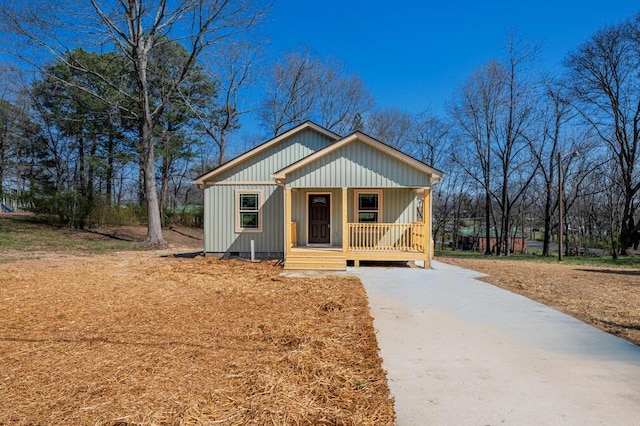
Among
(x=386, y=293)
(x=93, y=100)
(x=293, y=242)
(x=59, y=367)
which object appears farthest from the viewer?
(x=93, y=100)

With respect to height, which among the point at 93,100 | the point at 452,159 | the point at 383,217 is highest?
the point at 93,100

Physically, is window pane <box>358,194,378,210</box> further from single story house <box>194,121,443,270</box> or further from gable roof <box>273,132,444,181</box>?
gable roof <box>273,132,444,181</box>

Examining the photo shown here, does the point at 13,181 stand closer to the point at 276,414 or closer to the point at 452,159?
the point at 276,414

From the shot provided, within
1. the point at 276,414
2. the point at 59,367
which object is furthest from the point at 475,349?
the point at 59,367

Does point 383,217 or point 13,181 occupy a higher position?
point 13,181

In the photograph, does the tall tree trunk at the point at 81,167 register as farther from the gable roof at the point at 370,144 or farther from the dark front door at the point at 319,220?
the gable roof at the point at 370,144

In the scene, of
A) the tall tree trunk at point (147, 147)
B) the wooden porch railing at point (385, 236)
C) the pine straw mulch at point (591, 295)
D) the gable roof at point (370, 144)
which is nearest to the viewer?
the pine straw mulch at point (591, 295)

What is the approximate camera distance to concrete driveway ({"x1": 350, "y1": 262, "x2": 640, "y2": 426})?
2607 mm

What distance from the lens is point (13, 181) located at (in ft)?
87.0

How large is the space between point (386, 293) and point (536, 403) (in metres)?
4.23

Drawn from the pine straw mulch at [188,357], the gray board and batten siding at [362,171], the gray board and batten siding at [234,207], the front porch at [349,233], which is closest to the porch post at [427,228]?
the front porch at [349,233]

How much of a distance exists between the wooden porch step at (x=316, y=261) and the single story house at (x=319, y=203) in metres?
0.03

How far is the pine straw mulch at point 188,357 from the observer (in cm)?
253

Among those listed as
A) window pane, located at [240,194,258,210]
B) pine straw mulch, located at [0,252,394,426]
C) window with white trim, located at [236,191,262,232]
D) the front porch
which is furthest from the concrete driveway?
window pane, located at [240,194,258,210]
